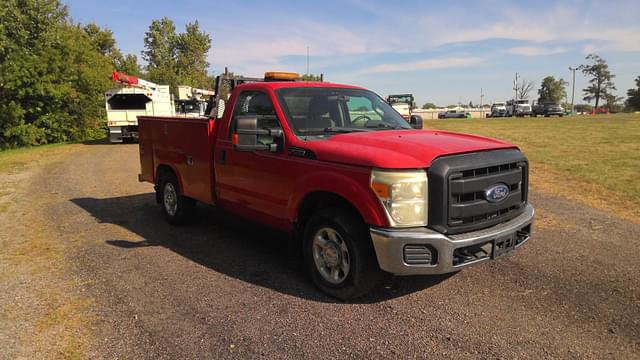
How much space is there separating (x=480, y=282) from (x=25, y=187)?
1053cm

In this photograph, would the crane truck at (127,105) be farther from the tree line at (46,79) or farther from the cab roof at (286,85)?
the cab roof at (286,85)

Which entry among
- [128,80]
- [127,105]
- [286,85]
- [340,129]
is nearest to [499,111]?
[127,105]

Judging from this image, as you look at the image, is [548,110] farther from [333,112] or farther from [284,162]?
[284,162]

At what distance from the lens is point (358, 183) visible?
3771 mm

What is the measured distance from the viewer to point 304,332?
3.62 m

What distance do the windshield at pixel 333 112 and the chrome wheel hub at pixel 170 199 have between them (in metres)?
2.74

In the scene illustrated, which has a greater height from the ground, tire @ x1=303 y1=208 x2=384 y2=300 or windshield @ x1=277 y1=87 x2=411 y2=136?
windshield @ x1=277 y1=87 x2=411 y2=136

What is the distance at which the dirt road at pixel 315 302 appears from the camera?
3408 mm

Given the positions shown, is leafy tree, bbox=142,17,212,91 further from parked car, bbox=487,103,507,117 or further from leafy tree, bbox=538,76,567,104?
leafy tree, bbox=538,76,567,104

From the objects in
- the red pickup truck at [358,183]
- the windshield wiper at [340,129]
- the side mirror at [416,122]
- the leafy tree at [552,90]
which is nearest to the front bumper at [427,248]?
the red pickup truck at [358,183]

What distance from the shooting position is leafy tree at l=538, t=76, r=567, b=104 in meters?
110

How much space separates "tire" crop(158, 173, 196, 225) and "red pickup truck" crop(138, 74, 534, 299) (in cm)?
92

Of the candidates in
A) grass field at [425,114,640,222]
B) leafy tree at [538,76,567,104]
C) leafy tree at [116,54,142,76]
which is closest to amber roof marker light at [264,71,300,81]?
grass field at [425,114,640,222]

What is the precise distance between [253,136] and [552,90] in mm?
121285
